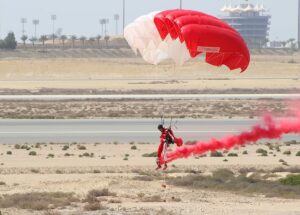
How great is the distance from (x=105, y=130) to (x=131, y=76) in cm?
7864

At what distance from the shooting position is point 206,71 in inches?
5684

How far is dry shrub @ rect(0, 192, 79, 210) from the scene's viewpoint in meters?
29.2

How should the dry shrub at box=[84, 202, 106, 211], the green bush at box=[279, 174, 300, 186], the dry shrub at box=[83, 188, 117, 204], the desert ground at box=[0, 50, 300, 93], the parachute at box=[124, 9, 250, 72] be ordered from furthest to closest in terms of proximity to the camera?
the desert ground at box=[0, 50, 300, 93], the green bush at box=[279, 174, 300, 186], the dry shrub at box=[83, 188, 117, 204], the parachute at box=[124, 9, 250, 72], the dry shrub at box=[84, 202, 106, 211]

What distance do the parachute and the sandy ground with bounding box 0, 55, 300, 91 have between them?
3157 inches

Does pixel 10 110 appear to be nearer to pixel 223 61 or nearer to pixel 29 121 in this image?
pixel 29 121

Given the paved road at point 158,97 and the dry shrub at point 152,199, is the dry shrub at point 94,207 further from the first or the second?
the paved road at point 158,97

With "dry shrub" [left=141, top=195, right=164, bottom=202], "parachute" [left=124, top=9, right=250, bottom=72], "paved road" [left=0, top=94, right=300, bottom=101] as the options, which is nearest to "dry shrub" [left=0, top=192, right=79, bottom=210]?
"dry shrub" [left=141, top=195, right=164, bottom=202]

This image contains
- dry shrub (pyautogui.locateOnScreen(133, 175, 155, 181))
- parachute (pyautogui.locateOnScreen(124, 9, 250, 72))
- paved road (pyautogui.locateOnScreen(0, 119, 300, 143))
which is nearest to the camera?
parachute (pyautogui.locateOnScreen(124, 9, 250, 72))

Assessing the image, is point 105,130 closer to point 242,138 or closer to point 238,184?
point 238,184

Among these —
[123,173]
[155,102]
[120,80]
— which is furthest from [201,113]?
[120,80]

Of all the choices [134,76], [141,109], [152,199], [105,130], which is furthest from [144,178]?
[134,76]

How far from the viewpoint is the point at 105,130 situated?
60344mm

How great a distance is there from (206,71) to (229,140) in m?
114

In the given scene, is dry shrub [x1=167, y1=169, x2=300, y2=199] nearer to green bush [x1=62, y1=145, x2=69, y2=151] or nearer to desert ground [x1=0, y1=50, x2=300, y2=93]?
green bush [x1=62, y1=145, x2=69, y2=151]
